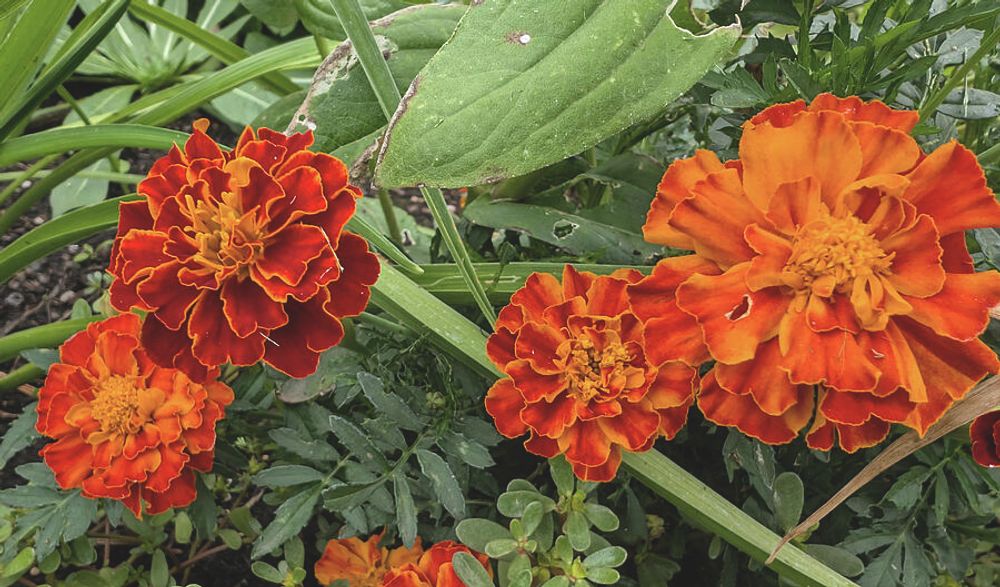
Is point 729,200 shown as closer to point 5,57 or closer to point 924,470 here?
point 924,470

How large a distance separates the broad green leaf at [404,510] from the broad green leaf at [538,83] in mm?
238

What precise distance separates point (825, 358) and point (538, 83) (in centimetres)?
26

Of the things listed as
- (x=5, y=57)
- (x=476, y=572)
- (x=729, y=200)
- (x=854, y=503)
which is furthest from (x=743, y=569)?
(x=5, y=57)

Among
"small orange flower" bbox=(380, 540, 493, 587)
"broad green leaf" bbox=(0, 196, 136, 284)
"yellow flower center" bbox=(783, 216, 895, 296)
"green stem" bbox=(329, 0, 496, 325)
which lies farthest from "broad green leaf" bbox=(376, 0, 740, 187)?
"broad green leaf" bbox=(0, 196, 136, 284)

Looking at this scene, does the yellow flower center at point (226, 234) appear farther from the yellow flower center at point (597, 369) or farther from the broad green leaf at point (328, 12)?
the broad green leaf at point (328, 12)

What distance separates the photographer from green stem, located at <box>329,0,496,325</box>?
1.99ft

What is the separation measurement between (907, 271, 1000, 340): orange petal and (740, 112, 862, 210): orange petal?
8cm

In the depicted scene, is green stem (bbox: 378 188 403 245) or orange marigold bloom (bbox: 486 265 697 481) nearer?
orange marigold bloom (bbox: 486 265 697 481)

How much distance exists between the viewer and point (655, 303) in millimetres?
523

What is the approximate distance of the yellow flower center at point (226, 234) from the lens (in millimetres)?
562

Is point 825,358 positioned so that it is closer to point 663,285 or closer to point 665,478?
point 663,285

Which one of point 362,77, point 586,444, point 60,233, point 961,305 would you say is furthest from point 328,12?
point 961,305

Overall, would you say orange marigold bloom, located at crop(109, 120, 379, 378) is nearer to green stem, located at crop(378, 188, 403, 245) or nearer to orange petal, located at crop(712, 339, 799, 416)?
orange petal, located at crop(712, 339, 799, 416)

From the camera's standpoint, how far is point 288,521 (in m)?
0.69
